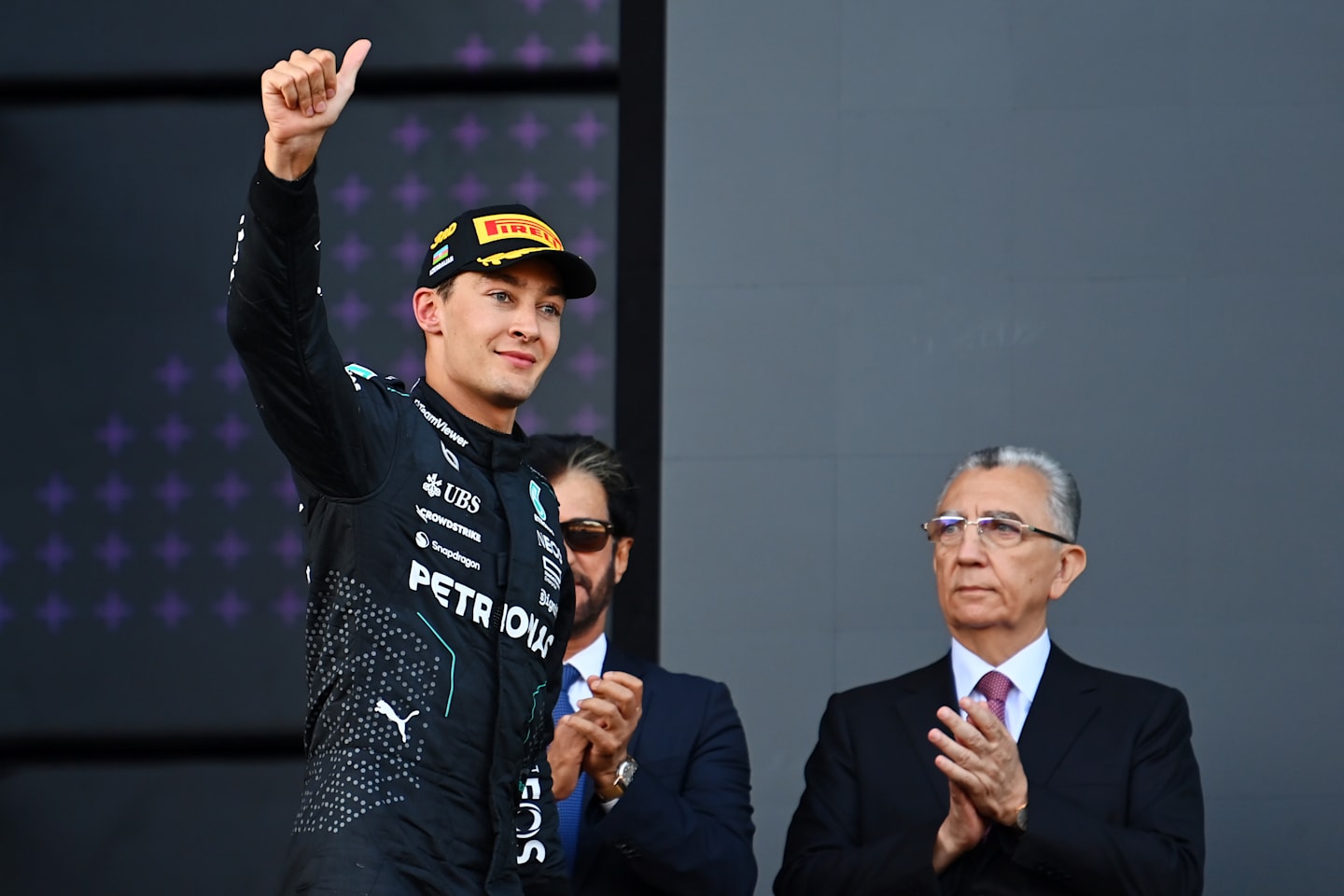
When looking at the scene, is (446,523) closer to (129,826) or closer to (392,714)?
(392,714)

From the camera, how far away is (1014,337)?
445 cm

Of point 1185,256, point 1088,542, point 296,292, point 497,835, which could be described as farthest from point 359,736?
point 1185,256

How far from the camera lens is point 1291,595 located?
168 inches

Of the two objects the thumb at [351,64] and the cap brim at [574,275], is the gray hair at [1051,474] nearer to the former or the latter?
the cap brim at [574,275]

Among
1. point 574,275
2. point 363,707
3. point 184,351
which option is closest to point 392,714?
point 363,707

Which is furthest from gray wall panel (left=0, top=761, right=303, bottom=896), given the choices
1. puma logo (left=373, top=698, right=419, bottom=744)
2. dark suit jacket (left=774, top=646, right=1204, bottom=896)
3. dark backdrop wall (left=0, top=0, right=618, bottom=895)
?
puma logo (left=373, top=698, right=419, bottom=744)

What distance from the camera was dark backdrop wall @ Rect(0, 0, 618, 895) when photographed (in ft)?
15.0

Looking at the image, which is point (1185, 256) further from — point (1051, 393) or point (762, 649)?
point (762, 649)

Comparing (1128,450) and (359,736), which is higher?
(1128,450)

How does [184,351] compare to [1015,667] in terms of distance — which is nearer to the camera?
[1015,667]

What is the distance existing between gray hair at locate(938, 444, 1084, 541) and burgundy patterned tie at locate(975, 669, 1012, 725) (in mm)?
326

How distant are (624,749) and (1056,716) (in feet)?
2.79

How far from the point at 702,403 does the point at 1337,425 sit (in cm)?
164

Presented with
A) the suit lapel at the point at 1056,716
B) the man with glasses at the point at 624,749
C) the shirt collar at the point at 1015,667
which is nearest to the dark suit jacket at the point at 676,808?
the man with glasses at the point at 624,749
